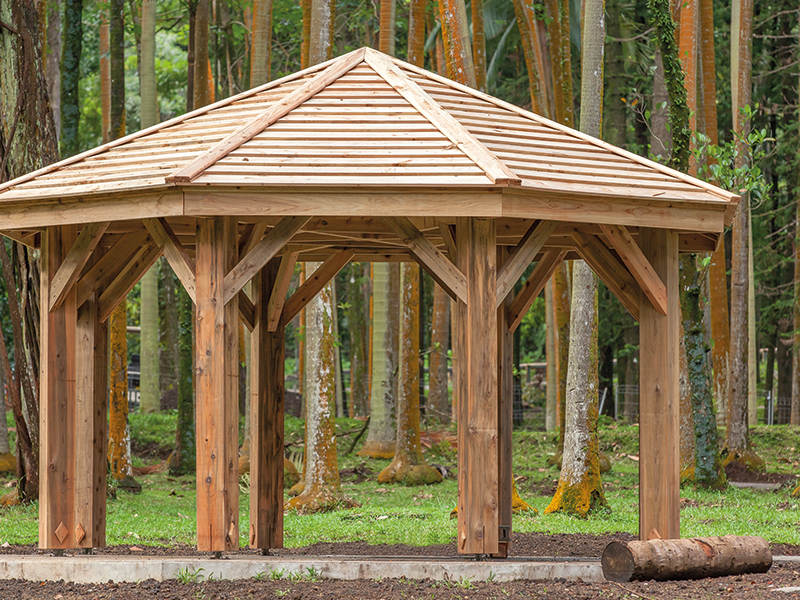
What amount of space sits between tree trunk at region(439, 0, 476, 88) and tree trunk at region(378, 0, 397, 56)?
3.43 meters

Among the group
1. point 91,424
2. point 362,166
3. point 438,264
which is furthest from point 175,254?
point 438,264

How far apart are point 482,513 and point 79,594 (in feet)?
9.76

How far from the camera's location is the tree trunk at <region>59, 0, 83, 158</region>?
1491 cm

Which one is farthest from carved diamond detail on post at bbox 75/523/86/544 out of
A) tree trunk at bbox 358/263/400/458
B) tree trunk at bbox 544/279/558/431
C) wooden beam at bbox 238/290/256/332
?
tree trunk at bbox 544/279/558/431

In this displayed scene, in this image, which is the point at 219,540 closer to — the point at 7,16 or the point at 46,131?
the point at 46,131

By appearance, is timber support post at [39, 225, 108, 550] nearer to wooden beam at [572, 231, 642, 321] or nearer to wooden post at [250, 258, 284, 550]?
wooden post at [250, 258, 284, 550]

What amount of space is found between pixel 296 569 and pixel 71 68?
1116cm

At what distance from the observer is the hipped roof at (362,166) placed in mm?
6641

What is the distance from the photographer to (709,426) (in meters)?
14.6

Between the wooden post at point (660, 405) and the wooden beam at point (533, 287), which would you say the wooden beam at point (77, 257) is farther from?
the wooden post at point (660, 405)

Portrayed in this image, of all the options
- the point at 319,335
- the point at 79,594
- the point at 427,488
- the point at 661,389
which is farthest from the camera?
the point at 427,488

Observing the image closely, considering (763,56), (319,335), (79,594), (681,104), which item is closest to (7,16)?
(319,335)

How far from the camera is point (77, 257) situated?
7543 mm

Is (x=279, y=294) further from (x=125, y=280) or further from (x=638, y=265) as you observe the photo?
(x=638, y=265)
